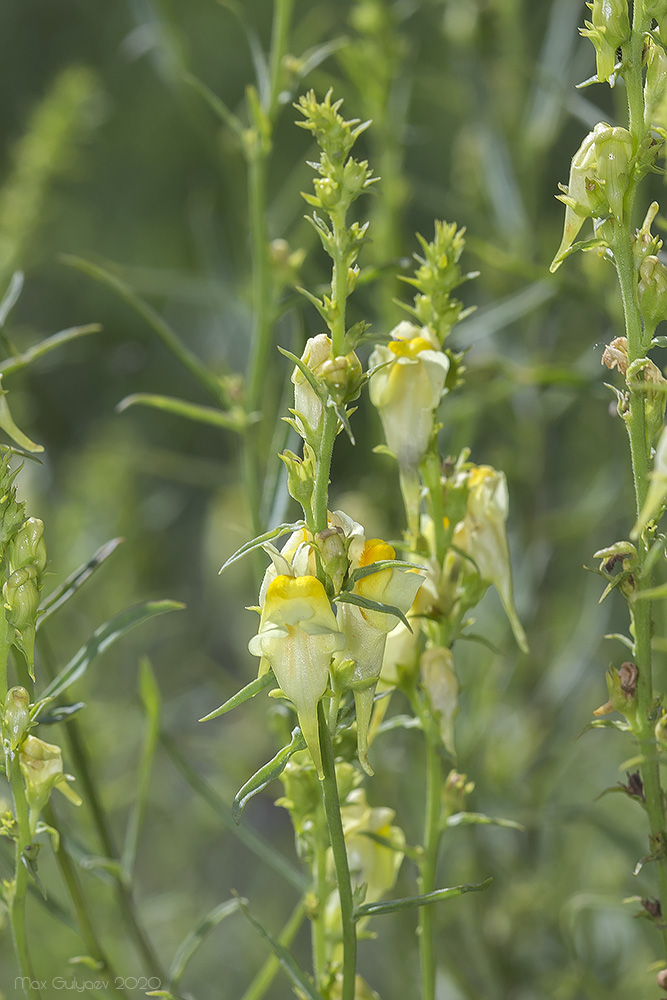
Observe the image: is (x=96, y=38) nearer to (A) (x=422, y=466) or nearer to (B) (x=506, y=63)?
(B) (x=506, y=63)

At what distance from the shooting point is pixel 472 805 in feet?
3.03

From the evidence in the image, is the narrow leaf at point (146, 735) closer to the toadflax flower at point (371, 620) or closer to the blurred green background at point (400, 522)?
the blurred green background at point (400, 522)

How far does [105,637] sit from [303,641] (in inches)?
6.8

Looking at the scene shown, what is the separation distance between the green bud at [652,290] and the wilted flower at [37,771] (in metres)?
0.30

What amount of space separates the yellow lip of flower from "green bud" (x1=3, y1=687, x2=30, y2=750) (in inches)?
8.4

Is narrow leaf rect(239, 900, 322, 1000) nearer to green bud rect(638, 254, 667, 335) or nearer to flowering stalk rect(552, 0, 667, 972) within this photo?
flowering stalk rect(552, 0, 667, 972)

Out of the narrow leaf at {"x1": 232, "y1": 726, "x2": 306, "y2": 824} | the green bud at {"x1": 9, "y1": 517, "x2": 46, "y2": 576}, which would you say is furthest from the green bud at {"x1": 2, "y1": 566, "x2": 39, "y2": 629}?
the narrow leaf at {"x1": 232, "y1": 726, "x2": 306, "y2": 824}

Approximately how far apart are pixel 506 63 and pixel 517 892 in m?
0.83

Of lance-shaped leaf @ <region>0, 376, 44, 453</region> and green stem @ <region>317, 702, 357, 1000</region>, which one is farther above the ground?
lance-shaped leaf @ <region>0, 376, 44, 453</region>

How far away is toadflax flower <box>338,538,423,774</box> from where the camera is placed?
391 mm

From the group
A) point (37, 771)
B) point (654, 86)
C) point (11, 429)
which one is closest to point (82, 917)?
point (37, 771)

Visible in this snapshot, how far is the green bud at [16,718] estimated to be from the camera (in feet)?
1.34

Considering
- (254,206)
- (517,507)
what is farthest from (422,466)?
(517,507)

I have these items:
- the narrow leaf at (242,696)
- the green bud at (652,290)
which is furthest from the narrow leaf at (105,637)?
the green bud at (652,290)
